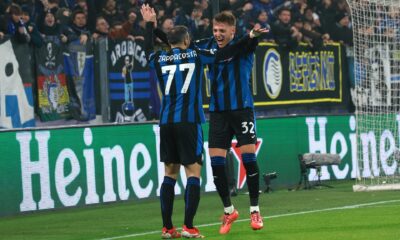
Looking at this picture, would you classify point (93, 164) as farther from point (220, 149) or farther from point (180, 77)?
point (180, 77)

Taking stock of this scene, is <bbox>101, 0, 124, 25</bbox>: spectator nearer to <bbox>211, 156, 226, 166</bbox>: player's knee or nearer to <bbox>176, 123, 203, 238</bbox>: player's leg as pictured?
<bbox>211, 156, 226, 166</bbox>: player's knee

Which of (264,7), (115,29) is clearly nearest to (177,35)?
(115,29)

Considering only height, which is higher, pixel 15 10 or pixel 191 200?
pixel 15 10

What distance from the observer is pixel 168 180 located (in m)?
10.7

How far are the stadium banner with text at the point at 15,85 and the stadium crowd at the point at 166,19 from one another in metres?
0.17

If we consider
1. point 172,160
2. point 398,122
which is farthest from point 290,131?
point 172,160

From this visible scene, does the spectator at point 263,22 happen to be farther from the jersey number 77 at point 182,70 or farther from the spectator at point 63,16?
the jersey number 77 at point 182,70

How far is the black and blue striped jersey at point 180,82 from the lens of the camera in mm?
10633

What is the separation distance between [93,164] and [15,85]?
1.62 meters

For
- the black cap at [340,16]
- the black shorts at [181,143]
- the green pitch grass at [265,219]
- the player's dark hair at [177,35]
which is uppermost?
the black cap at [340,16]

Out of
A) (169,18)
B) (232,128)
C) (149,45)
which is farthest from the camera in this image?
(169,18)

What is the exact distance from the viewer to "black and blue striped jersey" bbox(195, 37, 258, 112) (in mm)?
11188

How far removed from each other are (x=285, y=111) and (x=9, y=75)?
6.48 m

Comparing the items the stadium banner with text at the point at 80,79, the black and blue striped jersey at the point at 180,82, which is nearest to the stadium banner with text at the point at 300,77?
the stadium banner with text at the point at 80,79
